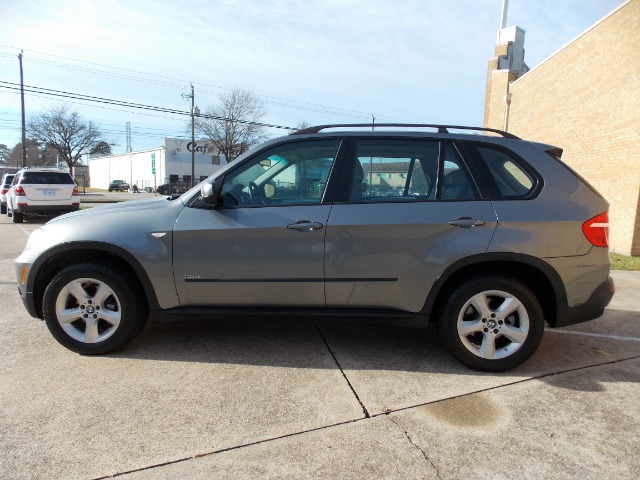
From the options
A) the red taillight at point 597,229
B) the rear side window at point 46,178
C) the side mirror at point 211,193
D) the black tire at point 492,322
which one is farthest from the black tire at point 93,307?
the rear side window at point 46,178

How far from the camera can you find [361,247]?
3.11 m

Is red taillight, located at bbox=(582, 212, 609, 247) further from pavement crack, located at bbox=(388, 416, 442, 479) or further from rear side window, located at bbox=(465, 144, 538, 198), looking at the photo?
pavement crack, located at bbox=(388, 416, 442, 479)

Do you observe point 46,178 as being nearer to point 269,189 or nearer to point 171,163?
point 269,189

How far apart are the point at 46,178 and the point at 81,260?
1155 centimetres

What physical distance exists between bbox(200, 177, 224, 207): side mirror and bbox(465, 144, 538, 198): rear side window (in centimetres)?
194

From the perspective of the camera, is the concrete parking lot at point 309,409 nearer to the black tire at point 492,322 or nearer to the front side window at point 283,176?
the black tire at point 492,322

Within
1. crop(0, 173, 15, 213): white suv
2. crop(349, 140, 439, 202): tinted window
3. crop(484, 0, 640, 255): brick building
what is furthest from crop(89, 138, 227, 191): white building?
crop(349, 140, 439, 202): tinted window

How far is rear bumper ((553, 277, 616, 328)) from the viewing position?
3.17 metres

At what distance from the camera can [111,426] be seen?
248 centimetres

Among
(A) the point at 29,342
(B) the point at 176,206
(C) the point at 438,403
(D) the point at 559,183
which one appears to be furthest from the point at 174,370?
(D) the point at 559,183

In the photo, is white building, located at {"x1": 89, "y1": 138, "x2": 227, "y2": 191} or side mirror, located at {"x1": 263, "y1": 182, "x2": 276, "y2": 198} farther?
white building, located at {"x1": 89, "y1": 138, "x2": 227, "y2": 191}

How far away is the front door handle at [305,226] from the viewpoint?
3102 millimetres

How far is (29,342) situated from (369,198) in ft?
10.4

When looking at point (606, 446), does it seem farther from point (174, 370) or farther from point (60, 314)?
point (60, 314)
